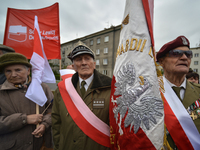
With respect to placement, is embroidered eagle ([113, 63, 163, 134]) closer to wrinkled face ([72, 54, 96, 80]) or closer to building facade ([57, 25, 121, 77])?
wrinkled face ([72, 54, 96, 80])

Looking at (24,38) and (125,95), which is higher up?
(24,38)

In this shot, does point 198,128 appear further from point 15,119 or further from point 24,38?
point 24,38

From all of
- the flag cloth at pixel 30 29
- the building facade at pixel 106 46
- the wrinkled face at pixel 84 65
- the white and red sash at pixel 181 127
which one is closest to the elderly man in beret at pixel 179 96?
the white and red sash at pixel 181 127

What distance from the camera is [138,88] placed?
0.96m

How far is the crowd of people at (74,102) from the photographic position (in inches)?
59.9

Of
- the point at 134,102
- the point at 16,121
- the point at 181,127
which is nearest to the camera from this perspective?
the point at 134,102

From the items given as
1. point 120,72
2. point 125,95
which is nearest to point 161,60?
point 120,72

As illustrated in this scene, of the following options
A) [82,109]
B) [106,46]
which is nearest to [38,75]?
[82,109]

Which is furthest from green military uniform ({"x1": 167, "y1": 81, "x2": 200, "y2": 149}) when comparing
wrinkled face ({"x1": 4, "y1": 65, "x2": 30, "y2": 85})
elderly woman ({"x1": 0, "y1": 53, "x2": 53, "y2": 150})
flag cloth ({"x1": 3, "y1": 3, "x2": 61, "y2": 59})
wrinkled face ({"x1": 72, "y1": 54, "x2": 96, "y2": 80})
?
flag cloth ({"x1": 3, "y1": 3, "x2": 61, "y2": 59})

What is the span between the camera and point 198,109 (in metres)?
1.46

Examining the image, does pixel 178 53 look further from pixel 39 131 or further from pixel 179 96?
pixel 39 131

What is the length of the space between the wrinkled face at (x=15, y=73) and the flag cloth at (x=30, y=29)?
2.06 m

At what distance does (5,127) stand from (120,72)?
1994mm

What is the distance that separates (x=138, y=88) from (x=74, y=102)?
1.13 m
